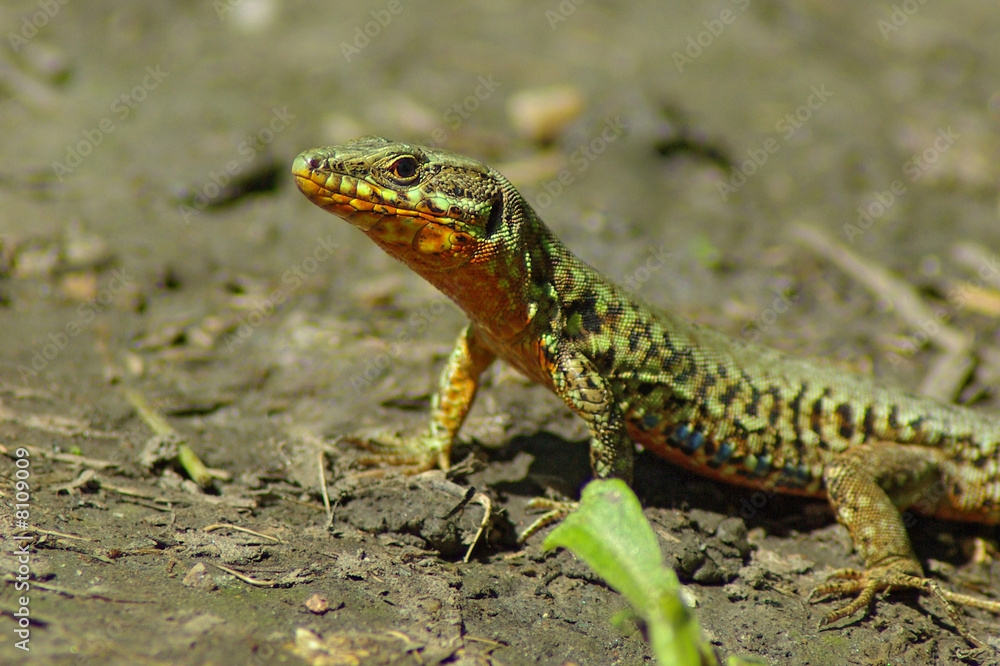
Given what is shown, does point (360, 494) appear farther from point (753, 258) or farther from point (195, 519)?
point (753, 258)

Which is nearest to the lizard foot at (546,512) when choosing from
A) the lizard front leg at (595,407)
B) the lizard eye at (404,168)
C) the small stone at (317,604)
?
the lizard front leg at (595,407)

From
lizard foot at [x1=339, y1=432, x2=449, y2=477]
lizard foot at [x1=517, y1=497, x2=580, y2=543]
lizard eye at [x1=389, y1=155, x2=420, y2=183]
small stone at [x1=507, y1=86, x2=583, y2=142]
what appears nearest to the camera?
lizard eye at [x1=389, y1=155, x2=420, y2=183]

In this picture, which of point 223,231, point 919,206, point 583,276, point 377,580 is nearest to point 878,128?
point 919,206

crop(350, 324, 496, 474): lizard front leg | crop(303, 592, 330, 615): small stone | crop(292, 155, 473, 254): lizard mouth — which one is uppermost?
crop(292, 155, 473, 254): lizard mouth

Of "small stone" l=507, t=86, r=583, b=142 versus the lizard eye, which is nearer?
the lizard eye

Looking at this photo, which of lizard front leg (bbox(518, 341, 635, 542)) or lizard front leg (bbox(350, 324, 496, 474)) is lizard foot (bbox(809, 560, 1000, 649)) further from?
lizard front leg (bbox(350, 324, 496, 474))

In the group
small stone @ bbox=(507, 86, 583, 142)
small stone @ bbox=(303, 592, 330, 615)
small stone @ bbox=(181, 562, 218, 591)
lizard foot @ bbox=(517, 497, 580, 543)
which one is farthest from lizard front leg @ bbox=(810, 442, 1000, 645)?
small stone @ bbox=(507, 86, 583, 142)

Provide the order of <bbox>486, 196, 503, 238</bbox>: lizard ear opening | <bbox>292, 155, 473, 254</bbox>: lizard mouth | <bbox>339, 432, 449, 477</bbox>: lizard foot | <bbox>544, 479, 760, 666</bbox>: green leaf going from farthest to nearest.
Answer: <bbox>339, 432, 449, 477</bbox>: lizard foot
<bbox>486, 196, 503, 238</bbox>: lizard ear opening
<bbox>292, 155, 473, 254</bbox>: lizard mouth
<bbox>544, 479, 760, 666</bbox>: green leaf

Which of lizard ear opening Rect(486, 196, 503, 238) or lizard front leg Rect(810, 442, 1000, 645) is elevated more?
lizard ear opening Rect(486, 196, 503, 238)
